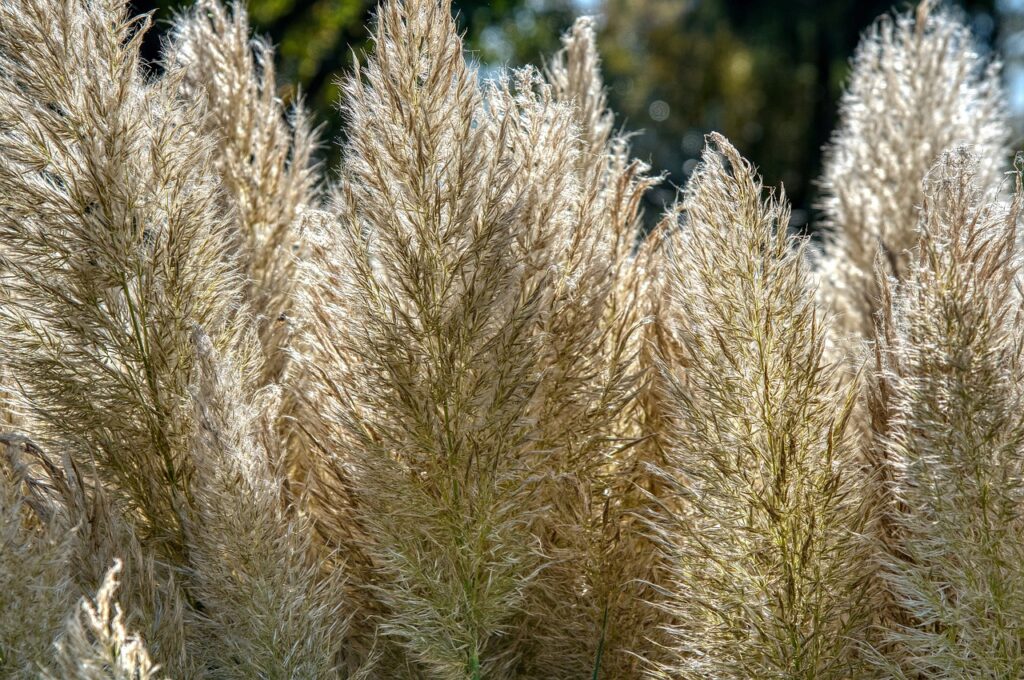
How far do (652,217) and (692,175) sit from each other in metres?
6.78

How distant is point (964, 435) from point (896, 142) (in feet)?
4.81

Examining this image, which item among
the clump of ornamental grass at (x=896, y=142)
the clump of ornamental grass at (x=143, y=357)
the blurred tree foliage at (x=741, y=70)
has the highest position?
the blurred tree foliage at (x=741, y=70)

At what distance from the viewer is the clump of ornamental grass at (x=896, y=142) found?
2561 mm

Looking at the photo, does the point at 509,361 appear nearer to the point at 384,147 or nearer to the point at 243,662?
the point at 384,147

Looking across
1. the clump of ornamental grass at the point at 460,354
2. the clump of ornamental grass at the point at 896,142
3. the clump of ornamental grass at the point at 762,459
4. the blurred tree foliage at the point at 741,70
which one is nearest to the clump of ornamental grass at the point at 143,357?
the clump of ornamental grass at the point at 460,354

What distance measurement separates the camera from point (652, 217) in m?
8.30

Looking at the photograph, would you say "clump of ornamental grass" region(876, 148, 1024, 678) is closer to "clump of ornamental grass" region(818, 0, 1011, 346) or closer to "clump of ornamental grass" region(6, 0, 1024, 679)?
"clump of ornamental grass" region(6, 0, 1024, 679)

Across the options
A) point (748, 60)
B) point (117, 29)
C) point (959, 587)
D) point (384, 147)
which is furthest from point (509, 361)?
point (748, 60)

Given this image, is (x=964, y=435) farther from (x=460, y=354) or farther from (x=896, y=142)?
(x=896, y=142)

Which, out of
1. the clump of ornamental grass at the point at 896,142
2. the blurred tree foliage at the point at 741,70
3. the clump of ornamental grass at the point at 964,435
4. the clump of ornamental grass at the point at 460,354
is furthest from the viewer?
the blurred tree foliage at the point at 741,70

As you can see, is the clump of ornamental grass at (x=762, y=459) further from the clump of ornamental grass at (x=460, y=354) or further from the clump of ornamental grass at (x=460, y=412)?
the clump of ornamental grass at (x=460, y=354)

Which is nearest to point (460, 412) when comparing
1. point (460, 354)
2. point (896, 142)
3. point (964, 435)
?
point (460, 354)

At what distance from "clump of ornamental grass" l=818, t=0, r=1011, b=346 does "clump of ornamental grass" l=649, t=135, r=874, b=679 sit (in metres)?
1.03

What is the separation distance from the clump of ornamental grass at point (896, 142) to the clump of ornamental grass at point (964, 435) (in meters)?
1.03
